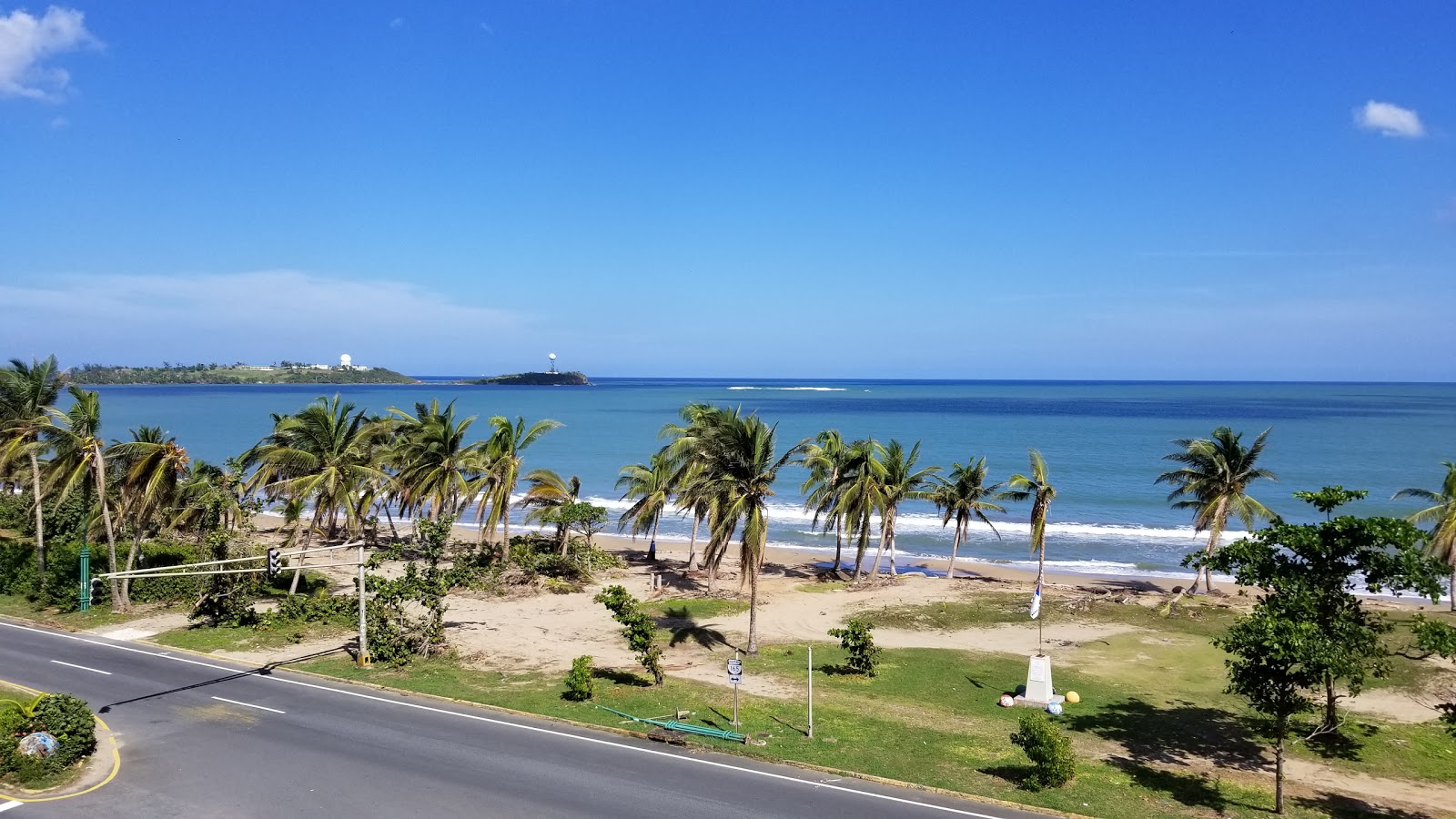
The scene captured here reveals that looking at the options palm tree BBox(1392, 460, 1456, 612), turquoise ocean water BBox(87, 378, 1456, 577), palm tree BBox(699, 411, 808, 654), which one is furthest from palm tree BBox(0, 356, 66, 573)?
palm tree BBox(1392, 460, 1456, 612)

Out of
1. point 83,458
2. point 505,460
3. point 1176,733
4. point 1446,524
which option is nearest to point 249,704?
point 83,458

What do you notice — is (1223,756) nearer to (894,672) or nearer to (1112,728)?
(1112,728)

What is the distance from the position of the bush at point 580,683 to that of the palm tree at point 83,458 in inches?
759

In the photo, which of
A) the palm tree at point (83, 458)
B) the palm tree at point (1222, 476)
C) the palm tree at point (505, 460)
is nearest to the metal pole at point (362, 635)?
the palm tree at point (83, 458)

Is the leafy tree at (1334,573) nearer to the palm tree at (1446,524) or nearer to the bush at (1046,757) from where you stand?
the bush at (1046,757)

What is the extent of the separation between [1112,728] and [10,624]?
36.3m

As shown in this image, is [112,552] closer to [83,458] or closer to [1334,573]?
[83,458]

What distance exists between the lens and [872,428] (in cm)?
14075

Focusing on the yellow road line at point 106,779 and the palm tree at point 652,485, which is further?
the palm tree at point 652,485

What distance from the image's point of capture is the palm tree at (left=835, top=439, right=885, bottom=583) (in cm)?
3731

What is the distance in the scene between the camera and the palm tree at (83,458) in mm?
29594

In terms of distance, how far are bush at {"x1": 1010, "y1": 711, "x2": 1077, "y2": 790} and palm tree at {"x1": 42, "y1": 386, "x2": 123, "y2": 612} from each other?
3083 centimetres

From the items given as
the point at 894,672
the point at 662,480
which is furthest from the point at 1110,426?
the point at 894,672

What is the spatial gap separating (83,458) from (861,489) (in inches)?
1200
